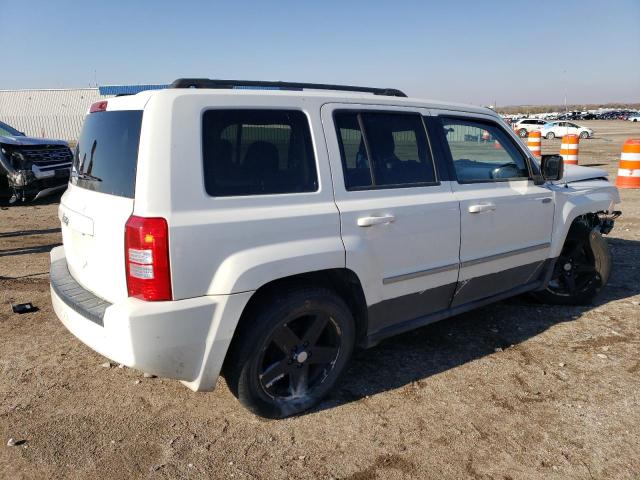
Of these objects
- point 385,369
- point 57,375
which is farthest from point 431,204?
point 57,375

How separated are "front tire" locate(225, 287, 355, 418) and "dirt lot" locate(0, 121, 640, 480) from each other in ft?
0.53

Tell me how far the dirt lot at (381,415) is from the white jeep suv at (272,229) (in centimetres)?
34

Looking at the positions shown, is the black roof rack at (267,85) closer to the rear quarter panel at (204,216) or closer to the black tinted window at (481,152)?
the rear quarter panel at (204,216)

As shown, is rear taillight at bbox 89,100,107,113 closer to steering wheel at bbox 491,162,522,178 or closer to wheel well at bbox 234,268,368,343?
wheel well at bbox 234,268,368,343

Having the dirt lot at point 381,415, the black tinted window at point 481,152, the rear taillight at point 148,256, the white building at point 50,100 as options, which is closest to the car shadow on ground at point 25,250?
the dirt lot at point 381,415

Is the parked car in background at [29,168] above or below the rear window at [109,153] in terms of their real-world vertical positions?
below

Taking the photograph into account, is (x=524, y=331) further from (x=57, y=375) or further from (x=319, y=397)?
(x=57, y=375)

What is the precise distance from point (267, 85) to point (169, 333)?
167 cm

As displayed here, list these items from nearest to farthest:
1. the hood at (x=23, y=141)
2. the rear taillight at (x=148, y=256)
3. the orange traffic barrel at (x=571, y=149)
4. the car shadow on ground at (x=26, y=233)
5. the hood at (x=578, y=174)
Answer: the rear taillight at (x=148, y=256) → the hood at (x=578, y=174) → the car shadow on ground at (x=26, y=233) → the hood at (x=23, y=141) → the orange traffic barrel at (x=571, y=149)

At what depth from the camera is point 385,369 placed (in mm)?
3740

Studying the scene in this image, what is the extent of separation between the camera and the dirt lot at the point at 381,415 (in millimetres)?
2695

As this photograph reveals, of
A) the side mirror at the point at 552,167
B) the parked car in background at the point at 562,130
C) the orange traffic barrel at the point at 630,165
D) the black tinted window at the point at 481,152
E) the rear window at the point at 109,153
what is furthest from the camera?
the parked car in background at the point at 562,130

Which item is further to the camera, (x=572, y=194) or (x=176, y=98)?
(x=572, y=194)

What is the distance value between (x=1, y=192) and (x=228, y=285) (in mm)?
8979
